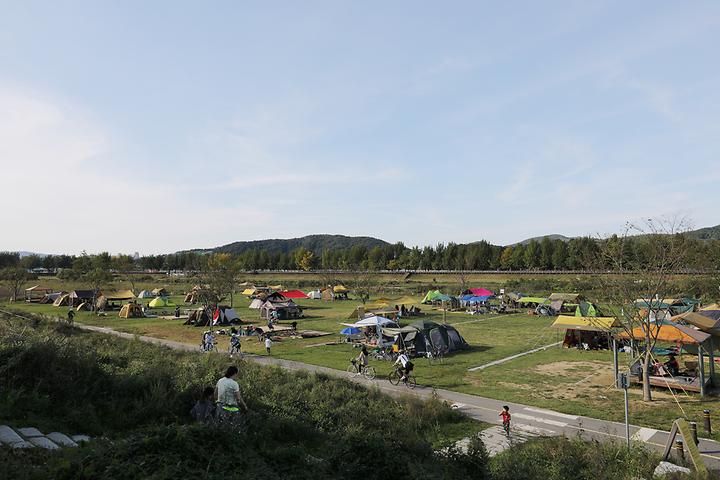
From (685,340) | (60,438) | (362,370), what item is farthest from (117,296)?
(685,340)

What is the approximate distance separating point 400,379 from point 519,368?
5826mm

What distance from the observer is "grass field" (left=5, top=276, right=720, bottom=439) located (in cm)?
1465

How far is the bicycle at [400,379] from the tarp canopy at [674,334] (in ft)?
26.5

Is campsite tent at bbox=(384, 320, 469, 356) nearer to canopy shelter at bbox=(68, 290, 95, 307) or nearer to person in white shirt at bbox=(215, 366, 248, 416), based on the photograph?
person in white shirt at bbox=(215, 366, 248, 416)

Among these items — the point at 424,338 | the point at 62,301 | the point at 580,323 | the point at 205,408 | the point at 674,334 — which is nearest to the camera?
the point at 205,408

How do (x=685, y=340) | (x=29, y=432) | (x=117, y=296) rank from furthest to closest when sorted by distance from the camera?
(x=117, y=296), (x=685, y=340), (x=29, y=432)

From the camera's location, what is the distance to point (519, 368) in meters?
20.1

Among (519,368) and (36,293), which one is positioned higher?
(36,293)

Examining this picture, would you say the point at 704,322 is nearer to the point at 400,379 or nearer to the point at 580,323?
the point at 580,323

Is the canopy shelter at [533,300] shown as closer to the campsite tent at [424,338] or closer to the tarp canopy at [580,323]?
the tarp canopy at [580,323]

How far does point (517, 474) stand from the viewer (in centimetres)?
747

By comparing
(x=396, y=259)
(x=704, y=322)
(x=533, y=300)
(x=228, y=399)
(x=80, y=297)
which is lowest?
(x=80, y=297)

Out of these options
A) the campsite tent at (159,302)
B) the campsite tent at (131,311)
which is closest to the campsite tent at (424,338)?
the campsite tent at (131,311)

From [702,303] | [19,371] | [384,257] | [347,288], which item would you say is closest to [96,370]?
[19,371]
